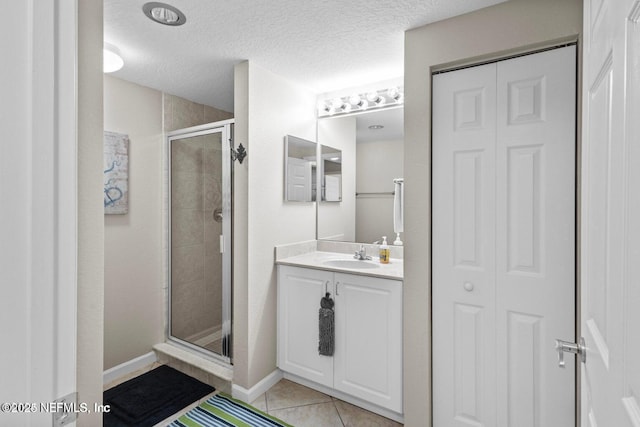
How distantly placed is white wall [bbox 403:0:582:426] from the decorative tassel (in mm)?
539

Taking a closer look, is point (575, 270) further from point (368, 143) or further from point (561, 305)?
point (368, 143)

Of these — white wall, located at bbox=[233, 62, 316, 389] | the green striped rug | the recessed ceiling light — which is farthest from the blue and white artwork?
the green striped rug

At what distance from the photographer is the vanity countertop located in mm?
2064

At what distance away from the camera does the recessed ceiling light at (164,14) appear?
161 centimetres

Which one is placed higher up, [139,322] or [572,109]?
[572,109]

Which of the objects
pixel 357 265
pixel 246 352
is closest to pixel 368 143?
pixel 357 265

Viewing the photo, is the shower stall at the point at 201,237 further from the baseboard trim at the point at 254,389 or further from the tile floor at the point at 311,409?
the tile floor at the point at 311,409

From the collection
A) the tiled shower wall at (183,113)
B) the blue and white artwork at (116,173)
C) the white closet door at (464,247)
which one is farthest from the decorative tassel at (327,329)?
the tiled shower wall at (183,113)

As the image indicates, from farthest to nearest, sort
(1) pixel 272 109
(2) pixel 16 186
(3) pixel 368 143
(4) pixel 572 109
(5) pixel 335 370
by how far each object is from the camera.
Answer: (3) pixel 368 143 → (1) pixel 272 109 → (5) pixel 335 370 → (4) pixel 572 109 → (2) pixel 16 186

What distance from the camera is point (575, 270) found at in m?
1.48

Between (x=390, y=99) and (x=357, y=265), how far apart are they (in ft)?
4.42

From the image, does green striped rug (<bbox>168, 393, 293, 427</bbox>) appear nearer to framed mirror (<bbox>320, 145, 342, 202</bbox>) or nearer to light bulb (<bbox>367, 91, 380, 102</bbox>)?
framed mirror (<bbox>320, 145, 342, 202</bbox>)

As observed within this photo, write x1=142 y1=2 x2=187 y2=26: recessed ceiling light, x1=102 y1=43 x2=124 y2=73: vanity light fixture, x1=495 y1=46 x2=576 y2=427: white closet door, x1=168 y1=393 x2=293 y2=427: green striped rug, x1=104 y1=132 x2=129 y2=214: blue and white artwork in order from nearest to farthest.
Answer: x1=495 y1=46 x2=576 y2=427: white closet door → x1=142 y1=2 x2=187 y2=26: recessed ceiling light → x1=102 y1=43 x2=124 y2=73: vanity light fixture → x1=168 y1=393 x2=293 y2=427: green striped rug → x1=104 y1=132 x2=129 y2=214: blue and white artwork

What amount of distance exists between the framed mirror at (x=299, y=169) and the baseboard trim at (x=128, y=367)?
1.82m
